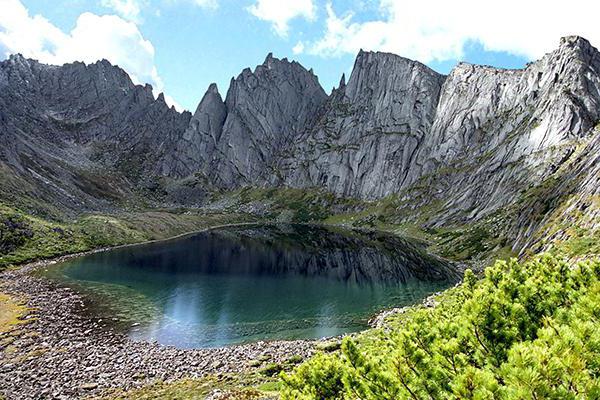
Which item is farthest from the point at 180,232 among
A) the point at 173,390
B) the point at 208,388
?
the point at 208,388

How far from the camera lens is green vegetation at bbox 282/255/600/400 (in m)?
6.00

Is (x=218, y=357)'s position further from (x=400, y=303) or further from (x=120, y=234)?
(x=120, y=234)

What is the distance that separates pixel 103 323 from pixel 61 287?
24601 millimetres

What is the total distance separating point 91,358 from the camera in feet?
126

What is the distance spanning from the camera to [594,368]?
7.18 m

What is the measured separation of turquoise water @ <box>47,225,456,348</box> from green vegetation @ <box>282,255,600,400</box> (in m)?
37.6

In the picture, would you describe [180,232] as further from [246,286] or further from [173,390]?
[173,390]

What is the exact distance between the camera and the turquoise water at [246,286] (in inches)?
2031

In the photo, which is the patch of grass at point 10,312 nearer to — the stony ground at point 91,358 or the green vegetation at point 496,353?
the stony ground at point 91,358

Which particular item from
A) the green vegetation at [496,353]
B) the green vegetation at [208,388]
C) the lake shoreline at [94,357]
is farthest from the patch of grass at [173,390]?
the green vegetation at [496,353]

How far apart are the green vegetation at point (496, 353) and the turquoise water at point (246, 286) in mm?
37586

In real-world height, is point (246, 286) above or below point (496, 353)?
below

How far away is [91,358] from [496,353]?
41.4 meters

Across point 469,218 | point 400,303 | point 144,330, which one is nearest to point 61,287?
point 144,330
